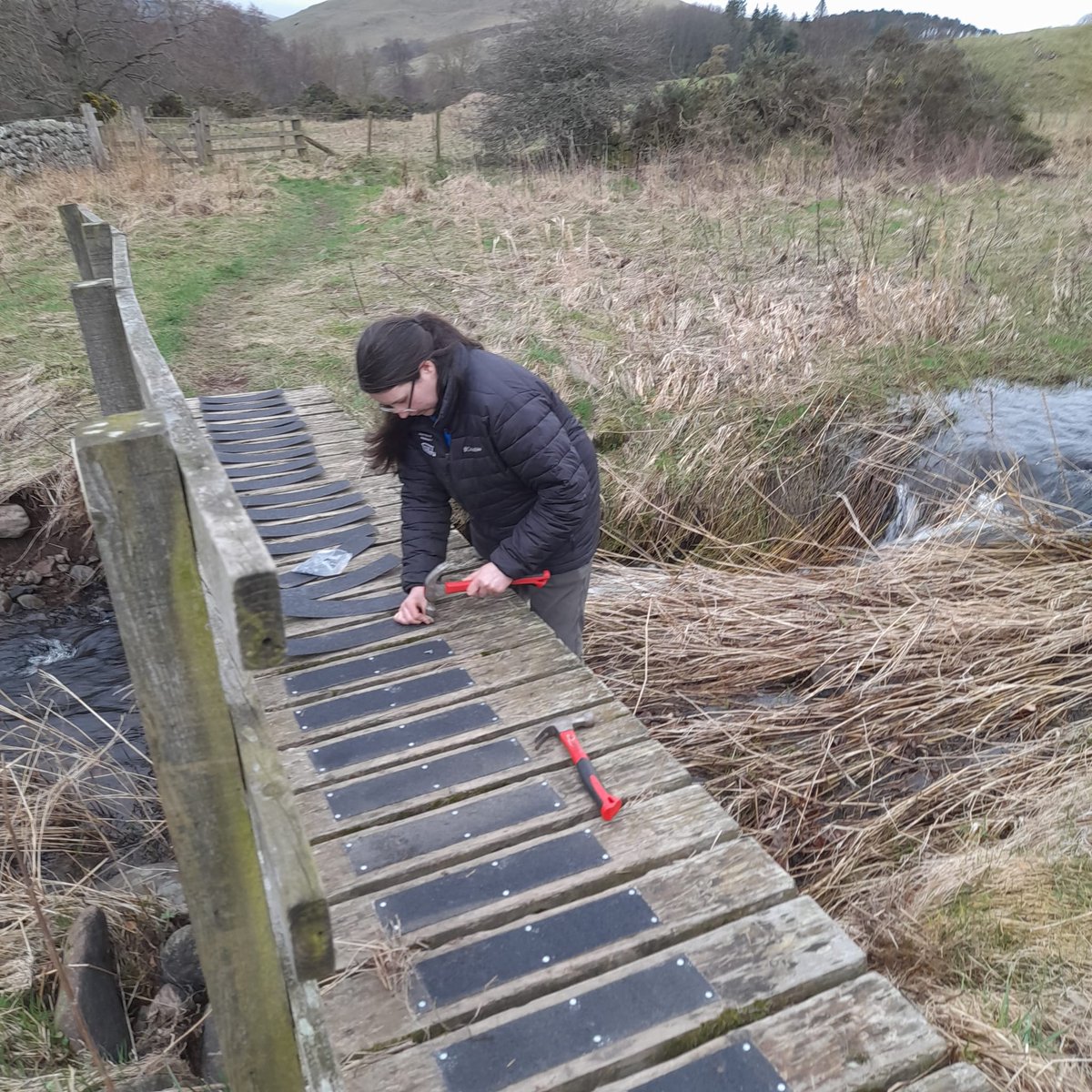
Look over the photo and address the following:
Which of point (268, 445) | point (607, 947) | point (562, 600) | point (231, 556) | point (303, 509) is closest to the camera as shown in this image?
point (231, 556)

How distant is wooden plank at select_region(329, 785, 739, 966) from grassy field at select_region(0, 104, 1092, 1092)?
62 cm

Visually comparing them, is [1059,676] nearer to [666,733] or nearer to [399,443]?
[666,733]

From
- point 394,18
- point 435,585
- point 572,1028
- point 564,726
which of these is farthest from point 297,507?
point 394,18

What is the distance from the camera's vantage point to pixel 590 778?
2521 millimetres

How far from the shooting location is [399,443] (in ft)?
10.6

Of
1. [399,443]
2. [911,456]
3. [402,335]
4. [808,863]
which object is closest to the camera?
[402,335]

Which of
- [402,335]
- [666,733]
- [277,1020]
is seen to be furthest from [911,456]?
[277,1020]

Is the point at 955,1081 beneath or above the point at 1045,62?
beneath

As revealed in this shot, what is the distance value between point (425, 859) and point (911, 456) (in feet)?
13.4

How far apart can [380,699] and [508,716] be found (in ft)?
A: 1.55

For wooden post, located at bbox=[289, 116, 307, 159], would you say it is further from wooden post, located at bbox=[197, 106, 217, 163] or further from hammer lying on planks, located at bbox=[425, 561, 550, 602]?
hammer lying on planks, located at bbox=[425, 561, 550, 602]

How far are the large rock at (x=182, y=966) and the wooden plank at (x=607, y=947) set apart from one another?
1.13 m

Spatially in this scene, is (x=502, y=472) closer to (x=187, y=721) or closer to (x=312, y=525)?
(x=312, y=525)

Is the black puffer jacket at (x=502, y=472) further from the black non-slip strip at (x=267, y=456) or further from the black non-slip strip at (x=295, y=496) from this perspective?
the black non-slip strip at (x=267, y=456)
